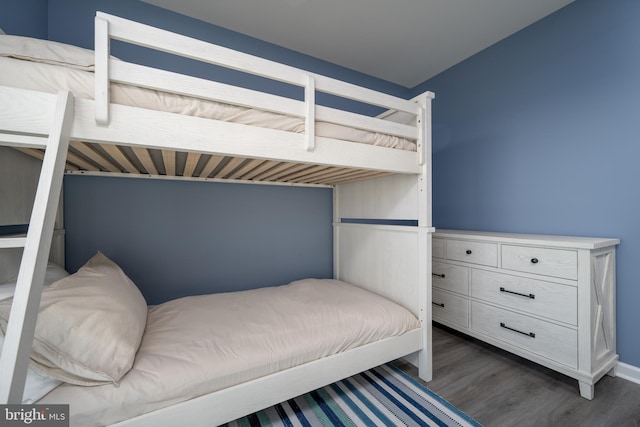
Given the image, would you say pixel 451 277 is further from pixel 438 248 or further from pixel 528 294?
pixel 528 294

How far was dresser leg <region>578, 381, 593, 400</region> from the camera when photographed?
142cm

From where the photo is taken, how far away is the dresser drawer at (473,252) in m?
1.84

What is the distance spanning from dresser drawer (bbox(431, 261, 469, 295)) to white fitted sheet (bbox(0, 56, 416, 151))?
148 cm

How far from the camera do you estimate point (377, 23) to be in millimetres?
2070

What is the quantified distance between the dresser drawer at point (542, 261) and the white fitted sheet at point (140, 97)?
1.39 meters

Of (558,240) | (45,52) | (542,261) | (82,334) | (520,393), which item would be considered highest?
(45,52)

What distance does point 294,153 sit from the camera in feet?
3.92

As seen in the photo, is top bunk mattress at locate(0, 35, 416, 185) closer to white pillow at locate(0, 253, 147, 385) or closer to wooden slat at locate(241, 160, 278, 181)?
wooden slat at locate(241, 160, 278, 181)

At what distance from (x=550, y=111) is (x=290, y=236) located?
2.30 meters

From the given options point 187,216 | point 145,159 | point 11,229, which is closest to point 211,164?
point 145,159

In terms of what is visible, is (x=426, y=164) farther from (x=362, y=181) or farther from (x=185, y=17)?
(x=185, y=17)

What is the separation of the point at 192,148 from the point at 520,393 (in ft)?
6.99

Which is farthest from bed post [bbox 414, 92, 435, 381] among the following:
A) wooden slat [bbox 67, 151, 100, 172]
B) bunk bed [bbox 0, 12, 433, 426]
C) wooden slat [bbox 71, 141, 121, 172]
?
wooden slat [bbox 67, 151, 100, 172]
